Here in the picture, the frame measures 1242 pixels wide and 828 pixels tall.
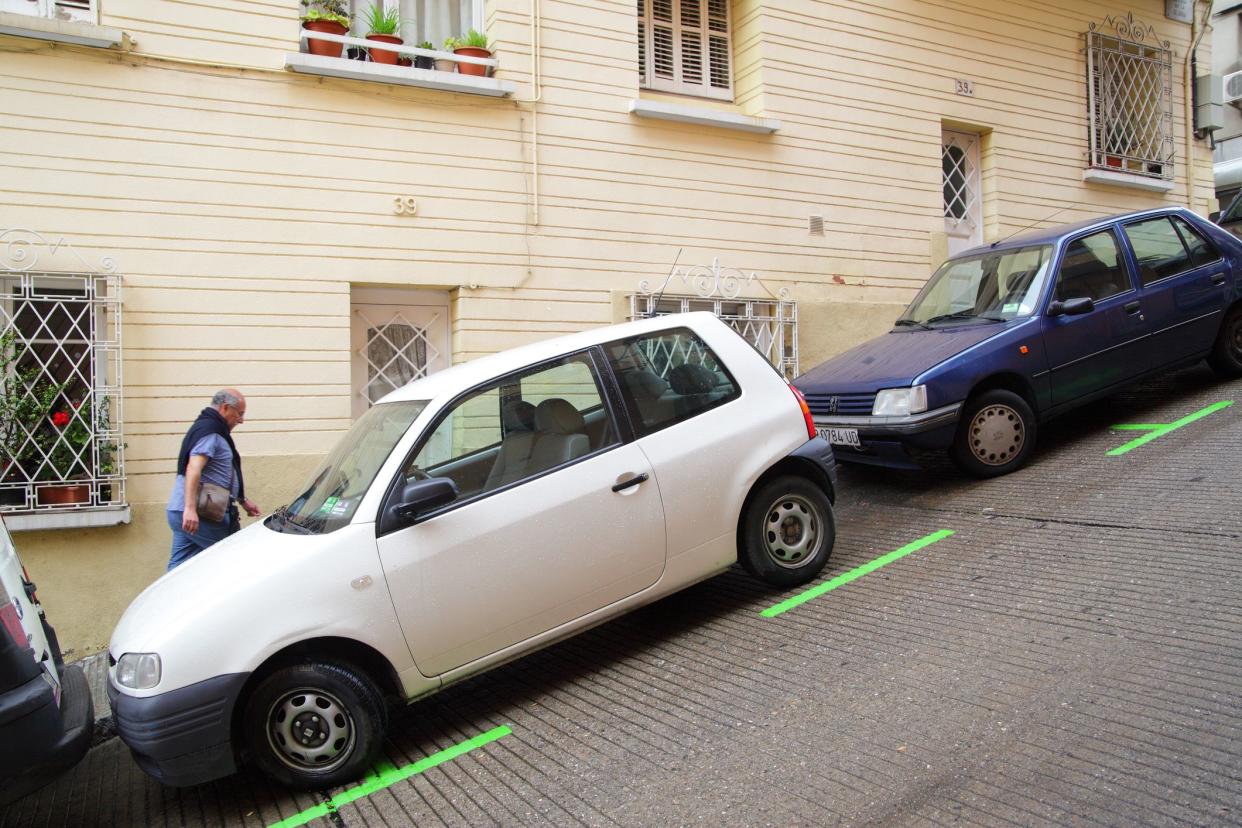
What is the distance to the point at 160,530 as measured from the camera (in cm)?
732

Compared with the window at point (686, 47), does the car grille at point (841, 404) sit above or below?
below

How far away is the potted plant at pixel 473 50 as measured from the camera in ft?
28.4

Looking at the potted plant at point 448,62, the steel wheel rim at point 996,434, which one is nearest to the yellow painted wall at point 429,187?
the potted plant at point 448,62

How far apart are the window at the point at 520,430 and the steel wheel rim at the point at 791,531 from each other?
1.16m

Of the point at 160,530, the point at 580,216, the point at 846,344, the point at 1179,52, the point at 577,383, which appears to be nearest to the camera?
the point at 577,383

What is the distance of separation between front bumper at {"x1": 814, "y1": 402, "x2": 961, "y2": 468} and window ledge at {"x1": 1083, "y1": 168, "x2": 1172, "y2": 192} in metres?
7.62

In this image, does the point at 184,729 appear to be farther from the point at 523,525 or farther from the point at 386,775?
the point at 523,525

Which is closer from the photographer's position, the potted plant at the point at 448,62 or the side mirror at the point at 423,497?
the side mirror at the point at 423,497

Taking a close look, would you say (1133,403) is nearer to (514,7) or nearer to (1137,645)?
(1137,645)

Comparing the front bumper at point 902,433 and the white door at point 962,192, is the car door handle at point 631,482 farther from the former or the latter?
the white door at point 962,192

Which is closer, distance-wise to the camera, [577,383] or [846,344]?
[577,383]

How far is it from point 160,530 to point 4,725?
407 centimetres

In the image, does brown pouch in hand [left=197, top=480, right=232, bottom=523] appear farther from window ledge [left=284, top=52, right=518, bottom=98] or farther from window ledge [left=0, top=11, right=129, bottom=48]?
window ledge [left=284, top=52, right=518, bottom=98]

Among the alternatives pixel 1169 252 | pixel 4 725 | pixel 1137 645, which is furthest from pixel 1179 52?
pixel 4 725
